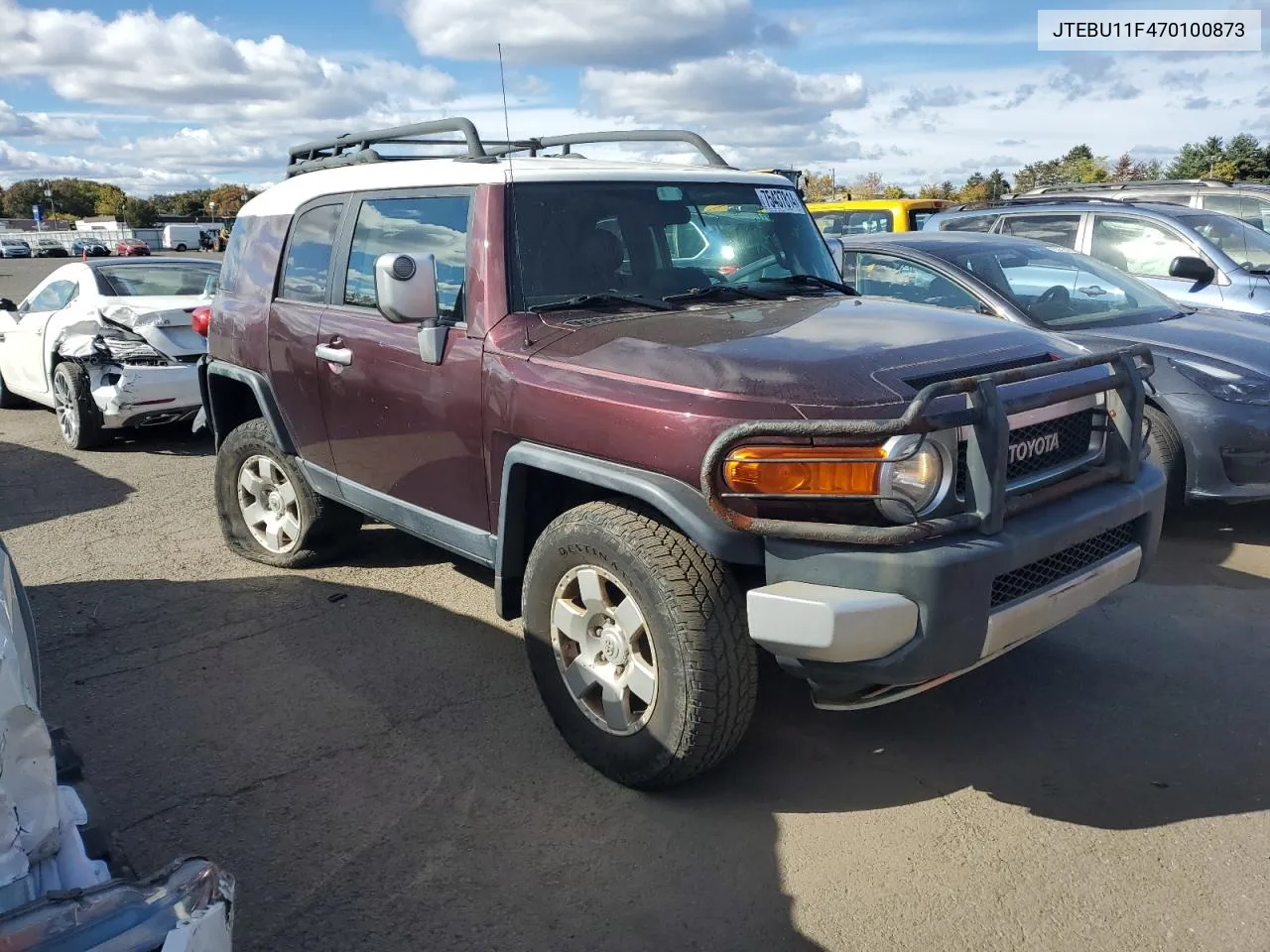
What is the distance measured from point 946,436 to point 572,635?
1.34 meters

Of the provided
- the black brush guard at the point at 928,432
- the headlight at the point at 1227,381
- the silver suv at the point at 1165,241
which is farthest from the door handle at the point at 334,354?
the silver suv at the point at 1165,241

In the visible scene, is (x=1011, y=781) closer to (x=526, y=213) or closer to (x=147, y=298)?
(x=526, y=213)

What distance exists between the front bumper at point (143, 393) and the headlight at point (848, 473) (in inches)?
242

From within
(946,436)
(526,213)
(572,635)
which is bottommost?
(572,635)

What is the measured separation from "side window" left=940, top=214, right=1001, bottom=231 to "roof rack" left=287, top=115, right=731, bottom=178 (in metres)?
4.57

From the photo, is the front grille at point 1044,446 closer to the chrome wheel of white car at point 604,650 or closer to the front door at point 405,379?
the chrome wheel of white car at point 604,650

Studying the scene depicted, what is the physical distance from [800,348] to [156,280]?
24.3ft

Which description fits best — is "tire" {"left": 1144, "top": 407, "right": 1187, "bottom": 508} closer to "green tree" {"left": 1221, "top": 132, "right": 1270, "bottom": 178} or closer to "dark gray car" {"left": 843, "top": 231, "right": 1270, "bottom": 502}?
"dark gray car" {"left": 843, "top": 231, "right": 1270, "bottom": 502}

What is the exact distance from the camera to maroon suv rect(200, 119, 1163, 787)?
108 inches

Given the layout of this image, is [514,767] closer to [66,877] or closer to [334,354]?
[66,877]

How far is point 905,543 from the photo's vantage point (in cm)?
269

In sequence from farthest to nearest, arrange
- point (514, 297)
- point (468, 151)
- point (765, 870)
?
1. point (468, 151)
2. point (514, 297)
3. point (765, 870)

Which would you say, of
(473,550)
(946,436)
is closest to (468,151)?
(473,550)

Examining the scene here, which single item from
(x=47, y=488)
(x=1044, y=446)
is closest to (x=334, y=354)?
(x=1044, y=446)
